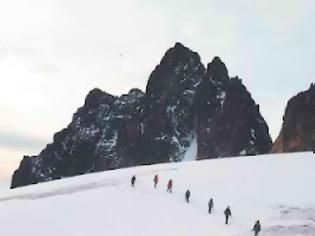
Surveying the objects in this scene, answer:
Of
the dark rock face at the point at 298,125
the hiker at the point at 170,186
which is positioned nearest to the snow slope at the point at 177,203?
the hiker at the point at 170,186

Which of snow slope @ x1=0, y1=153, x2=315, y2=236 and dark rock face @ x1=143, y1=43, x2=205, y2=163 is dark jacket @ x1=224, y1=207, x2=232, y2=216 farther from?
dark rock face @ x1=143, y1=43, x2=205, y2=163

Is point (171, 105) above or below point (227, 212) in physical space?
above

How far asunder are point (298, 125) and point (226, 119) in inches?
1383

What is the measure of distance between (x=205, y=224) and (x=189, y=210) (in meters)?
3.73

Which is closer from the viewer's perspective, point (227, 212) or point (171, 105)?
point (227, 212)

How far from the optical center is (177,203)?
151 ft

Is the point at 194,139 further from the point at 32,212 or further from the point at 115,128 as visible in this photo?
the point at 32,212

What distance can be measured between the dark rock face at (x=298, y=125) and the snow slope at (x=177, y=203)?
47288mm

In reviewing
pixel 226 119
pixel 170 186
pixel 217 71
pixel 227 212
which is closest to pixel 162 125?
pixel 217 71

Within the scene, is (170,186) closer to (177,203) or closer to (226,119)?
(177,203)

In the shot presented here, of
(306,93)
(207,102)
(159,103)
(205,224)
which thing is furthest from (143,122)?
(205,224)

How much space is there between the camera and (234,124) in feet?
467

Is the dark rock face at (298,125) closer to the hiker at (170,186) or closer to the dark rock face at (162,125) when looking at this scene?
the dark rock face at (162,125)

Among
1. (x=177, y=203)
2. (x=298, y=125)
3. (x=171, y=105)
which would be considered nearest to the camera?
(x=177, y=203)
